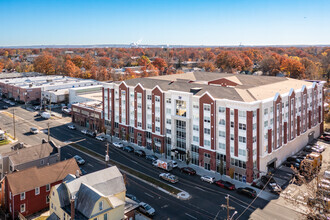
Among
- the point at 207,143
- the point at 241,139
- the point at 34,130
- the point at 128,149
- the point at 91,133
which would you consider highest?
the point at 241,139

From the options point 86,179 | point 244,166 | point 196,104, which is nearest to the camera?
point 86,179

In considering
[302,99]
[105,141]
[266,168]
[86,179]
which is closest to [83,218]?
[86,179]

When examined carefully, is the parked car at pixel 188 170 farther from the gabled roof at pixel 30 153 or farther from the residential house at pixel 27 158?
the gabled roof at pixel 30 153

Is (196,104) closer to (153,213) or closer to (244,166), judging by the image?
(244,166)

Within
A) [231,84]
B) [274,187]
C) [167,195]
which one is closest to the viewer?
[167,195]

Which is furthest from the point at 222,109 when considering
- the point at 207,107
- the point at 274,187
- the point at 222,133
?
the point at 274,187

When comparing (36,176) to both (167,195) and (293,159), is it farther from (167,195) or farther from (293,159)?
(293,159)

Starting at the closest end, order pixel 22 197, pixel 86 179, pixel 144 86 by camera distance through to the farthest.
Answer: pixel 86 179, pixel 22 197, pixel 144 86

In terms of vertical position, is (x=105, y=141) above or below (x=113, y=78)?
below
